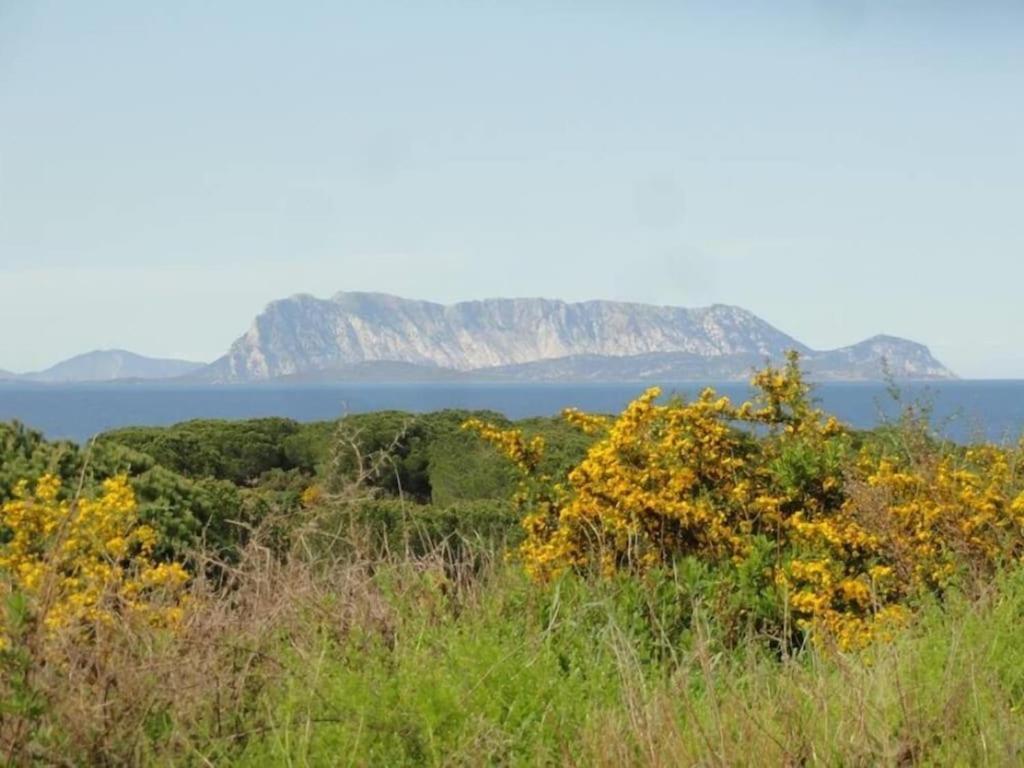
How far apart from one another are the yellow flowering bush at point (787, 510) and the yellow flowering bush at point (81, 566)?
84.9 inches

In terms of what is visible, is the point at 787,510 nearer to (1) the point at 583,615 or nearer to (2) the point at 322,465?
(1) the point at 583,615

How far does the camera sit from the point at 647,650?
19.5 feet

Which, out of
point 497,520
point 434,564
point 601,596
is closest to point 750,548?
point 601,596

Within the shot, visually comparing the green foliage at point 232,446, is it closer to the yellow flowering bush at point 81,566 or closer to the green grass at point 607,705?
the yellow flowering bush at point 81,566

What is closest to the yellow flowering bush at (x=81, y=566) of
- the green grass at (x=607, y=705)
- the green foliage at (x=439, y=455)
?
the green grass at (x=607, y=705)

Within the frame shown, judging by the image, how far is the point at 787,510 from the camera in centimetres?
816

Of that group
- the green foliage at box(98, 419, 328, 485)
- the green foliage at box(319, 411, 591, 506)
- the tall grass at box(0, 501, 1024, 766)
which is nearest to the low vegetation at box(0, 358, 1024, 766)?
the tall grass at box(0, 501, 1024, 766)

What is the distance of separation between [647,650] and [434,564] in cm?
114

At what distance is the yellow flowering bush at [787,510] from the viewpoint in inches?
276

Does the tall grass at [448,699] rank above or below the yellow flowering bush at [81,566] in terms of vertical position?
below

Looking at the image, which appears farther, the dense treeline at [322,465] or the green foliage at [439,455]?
the green foliage at [439,455]

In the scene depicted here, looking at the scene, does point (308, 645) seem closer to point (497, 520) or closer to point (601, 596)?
point (601, 596)

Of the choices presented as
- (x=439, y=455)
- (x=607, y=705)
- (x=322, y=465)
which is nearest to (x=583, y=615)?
(x=607, y=705)

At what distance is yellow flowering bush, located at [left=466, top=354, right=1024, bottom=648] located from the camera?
7.00 meters
